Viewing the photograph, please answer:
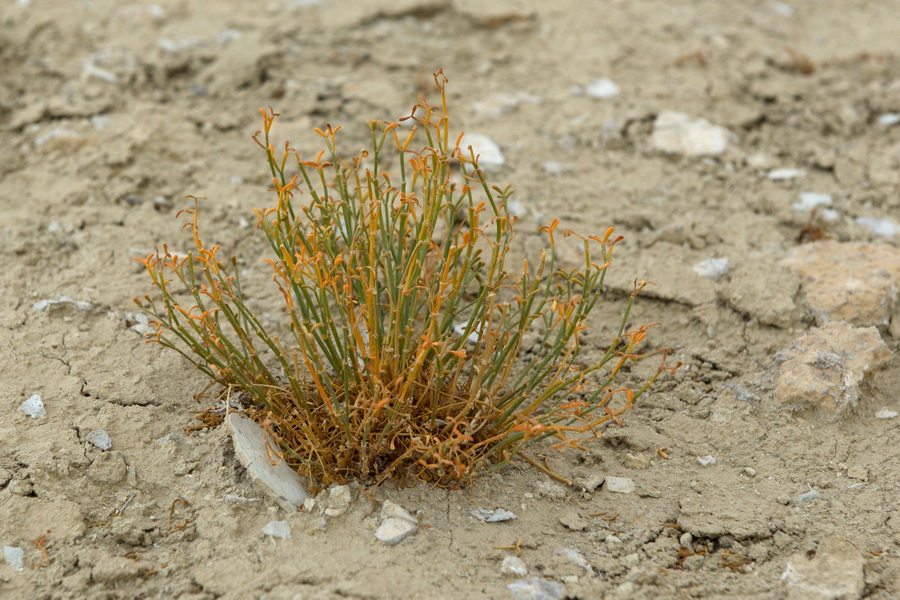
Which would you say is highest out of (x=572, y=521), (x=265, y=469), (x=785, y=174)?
(x=785, y=174)

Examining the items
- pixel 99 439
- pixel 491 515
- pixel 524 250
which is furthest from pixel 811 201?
pixel 99 439

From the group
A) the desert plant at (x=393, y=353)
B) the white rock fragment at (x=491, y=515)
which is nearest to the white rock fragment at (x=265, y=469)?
the desert plant at (x=393, y=353)

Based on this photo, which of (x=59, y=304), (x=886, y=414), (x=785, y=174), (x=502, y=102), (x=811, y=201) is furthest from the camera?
(x=502, y=102)

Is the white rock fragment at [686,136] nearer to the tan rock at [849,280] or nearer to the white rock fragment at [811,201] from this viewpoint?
the white rock fragment at [811,201]

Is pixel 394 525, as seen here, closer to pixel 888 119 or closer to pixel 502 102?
pixel 502 102

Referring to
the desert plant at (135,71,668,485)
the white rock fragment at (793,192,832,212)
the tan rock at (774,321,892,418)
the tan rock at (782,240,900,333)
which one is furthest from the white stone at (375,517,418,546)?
the white rock fragment at (793,192,832,212)

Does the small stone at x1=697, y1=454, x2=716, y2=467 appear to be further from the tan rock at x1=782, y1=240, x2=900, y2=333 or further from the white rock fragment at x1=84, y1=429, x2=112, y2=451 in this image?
the white rock fragment at x1=84, y1=429, x2=112, y2=451
